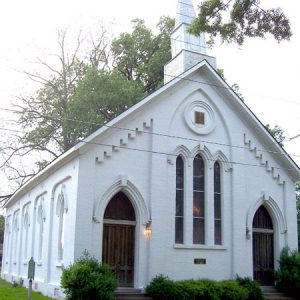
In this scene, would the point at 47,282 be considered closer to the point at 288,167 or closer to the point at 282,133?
the point at 288,167

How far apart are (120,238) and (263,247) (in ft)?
21.9

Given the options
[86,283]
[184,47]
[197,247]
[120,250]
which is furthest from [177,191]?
[184,47]

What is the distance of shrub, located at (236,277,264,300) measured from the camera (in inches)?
741

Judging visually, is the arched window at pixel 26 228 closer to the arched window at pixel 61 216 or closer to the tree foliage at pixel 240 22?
the arched window at pixel 61 216

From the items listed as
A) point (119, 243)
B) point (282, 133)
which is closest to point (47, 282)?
point (119, 243)

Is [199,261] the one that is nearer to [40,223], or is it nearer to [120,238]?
[120,238]

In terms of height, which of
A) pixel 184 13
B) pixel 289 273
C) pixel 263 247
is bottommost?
pixel 289 273

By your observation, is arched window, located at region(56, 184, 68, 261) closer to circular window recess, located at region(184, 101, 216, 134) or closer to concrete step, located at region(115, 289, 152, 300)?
concrete step, located at region(115, 289, 152, 300)

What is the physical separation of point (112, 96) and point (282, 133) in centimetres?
1168

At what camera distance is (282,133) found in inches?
1330

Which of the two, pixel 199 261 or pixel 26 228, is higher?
Result: pixel 26 228

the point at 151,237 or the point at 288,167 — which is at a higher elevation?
the point at 288,167

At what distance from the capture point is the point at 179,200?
19.8m

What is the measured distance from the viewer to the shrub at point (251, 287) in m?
18.8
